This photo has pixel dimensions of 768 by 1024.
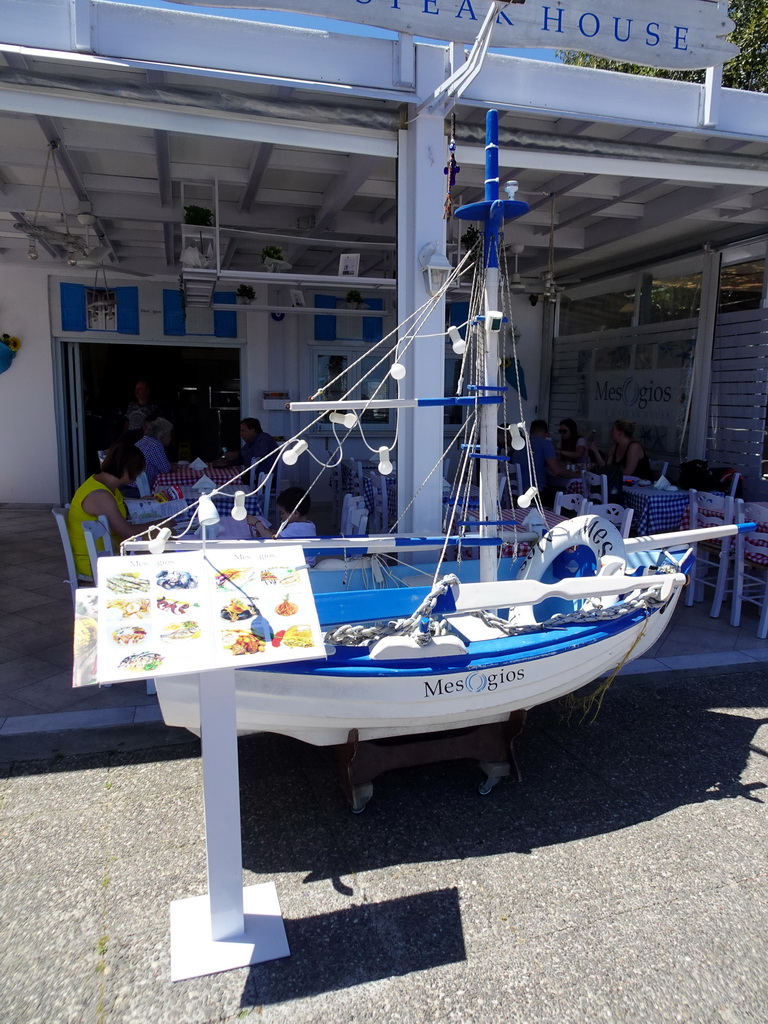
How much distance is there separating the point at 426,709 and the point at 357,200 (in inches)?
216

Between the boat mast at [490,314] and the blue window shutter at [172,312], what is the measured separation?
6926mm

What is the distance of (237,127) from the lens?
3984mm

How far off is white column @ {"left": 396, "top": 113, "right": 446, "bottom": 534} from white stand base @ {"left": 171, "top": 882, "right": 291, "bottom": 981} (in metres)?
2.48

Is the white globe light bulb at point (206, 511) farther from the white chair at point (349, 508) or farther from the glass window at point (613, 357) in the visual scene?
the glass window at point (613, 357)

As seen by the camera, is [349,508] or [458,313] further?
[458,313]

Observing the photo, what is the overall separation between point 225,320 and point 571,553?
23.3 feet

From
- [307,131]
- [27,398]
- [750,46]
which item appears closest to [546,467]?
[307,131]

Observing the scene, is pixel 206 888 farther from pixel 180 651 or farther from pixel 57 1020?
pixel 180 651

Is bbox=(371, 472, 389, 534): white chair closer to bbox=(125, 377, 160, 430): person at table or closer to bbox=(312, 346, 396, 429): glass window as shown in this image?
bbox=(312, 346, 396, 429): glass window

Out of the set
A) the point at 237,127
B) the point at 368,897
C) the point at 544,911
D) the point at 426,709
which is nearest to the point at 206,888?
the point at 368,897

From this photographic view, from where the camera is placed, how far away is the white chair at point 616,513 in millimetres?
4676

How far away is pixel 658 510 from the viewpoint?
5.75m

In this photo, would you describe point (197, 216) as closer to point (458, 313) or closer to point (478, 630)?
point (458, 313)

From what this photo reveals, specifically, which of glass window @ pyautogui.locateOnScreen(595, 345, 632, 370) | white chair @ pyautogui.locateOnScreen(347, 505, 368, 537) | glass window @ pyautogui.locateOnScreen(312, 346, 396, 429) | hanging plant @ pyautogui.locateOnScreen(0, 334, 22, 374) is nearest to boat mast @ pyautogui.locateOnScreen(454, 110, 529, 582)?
white chair @ pyautogui.locateOnScreen(347, 505, 368, 537)
